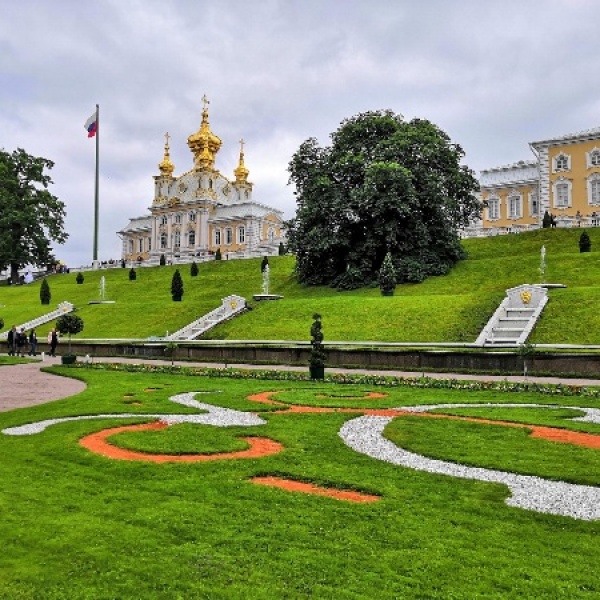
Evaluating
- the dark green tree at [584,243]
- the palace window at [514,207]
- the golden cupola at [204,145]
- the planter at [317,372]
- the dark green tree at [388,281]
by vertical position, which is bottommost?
the planter at [317,372]

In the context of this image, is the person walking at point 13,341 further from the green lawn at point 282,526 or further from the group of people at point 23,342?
the green lawn at point 282,526

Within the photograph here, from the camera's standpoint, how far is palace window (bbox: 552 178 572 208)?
5866 centimetres

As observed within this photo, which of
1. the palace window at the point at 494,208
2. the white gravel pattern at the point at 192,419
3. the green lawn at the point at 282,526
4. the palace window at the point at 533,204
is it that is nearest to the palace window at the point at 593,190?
the palace window at the point at 533,204

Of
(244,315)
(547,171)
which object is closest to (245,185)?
(547,171)

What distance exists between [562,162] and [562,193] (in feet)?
9.40

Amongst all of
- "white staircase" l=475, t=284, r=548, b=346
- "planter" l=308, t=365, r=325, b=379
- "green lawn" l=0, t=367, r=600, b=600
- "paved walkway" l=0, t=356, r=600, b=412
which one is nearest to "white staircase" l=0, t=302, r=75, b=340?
"paved walkway" l=0, t=356, r=600, b=412

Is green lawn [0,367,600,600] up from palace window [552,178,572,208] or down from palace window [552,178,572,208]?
down

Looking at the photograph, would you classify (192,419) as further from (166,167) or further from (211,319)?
(166,167)

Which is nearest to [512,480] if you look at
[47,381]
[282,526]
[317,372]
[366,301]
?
[282,526]

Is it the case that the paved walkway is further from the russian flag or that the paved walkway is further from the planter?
the russian flag

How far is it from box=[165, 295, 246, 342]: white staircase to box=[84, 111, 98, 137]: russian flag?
101 ft

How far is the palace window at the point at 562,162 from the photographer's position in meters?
58.6

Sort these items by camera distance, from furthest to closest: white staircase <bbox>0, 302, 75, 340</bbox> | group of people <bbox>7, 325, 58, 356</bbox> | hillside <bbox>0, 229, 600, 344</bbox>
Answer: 1. white staircase <bbox>0, 302, 75, 340</bbox>
2. group of people <bbox>7, 325, 58, 356</bbox>
3. hillside <bbox>0, 229, 600, 344</bbox>

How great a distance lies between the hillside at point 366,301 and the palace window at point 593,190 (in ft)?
52.6
